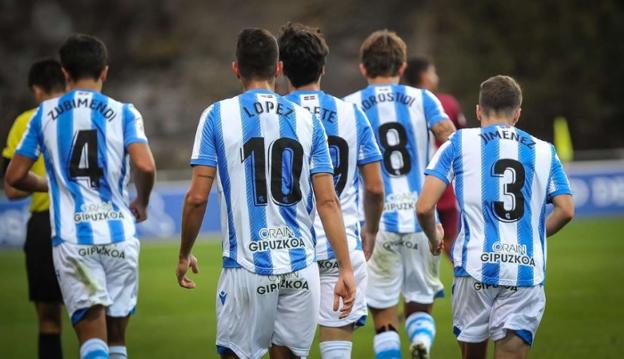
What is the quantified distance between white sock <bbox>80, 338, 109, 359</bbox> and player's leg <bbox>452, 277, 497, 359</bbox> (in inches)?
78.8

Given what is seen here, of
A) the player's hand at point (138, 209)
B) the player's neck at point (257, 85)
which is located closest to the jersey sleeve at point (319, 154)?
the player's neck at point (257, 85)

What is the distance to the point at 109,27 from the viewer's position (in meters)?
32.4

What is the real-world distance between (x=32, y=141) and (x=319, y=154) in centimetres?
196

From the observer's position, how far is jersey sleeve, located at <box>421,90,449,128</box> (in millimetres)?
7695

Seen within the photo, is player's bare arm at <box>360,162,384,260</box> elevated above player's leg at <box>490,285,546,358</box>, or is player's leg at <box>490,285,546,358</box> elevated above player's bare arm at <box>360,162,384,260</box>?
player's bare arm at <box>360,162,384,260</box>

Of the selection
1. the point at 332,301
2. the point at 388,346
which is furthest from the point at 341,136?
the point at 388,346

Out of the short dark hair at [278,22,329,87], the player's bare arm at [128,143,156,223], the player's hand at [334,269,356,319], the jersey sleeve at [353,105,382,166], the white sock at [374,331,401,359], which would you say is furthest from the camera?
the white sock at [374,331,401,359]

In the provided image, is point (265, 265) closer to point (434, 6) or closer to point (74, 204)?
point (74, 204)

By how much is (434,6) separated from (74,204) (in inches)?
1018

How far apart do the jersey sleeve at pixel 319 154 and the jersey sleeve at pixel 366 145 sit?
0.91 meters

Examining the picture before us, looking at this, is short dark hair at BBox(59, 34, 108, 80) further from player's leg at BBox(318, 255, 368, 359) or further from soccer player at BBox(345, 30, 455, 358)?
soccer player at BBox(345, 30, 455, 358)

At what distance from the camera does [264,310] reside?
548 cm

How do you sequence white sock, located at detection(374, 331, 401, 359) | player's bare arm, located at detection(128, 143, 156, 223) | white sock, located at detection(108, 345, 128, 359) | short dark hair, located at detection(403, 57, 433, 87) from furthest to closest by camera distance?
1. short dark hair, located at detection(403, 57, 433, 87)
2. white sock, located at detection(374, 331, 401, 359)
3. white sock, located at detection(108, 345, 128, 359)
4. player's bare arm, located at detection(128, 143, 156, 223)

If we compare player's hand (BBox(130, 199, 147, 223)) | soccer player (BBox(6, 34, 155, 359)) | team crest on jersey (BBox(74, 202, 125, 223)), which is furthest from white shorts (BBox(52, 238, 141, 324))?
player's hand (BBox(130, 199, 147, 223))
